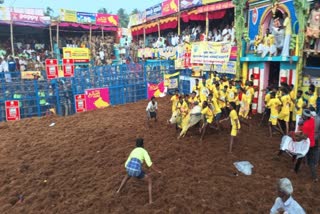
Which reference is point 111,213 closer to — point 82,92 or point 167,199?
point 167,199

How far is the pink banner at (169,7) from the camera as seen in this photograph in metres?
20.5

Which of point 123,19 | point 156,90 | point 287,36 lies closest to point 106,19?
point 156,90

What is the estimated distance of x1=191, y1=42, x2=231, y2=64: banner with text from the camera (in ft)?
47.5

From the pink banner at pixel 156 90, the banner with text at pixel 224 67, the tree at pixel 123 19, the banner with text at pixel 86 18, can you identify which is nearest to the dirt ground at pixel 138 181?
the banner with text at pixel 224 67

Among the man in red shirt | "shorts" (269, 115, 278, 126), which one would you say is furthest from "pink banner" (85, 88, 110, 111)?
the man in red shirt

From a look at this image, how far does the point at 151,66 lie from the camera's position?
1852cm

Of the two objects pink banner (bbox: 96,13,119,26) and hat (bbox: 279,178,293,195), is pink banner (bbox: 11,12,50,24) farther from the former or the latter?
hat (bbox: 279,178,293,195)

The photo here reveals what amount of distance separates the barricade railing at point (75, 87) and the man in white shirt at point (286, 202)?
43.8 feet

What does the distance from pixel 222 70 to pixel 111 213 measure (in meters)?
10.6

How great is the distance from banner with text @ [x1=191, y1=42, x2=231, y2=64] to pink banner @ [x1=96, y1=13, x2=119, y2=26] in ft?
47.7

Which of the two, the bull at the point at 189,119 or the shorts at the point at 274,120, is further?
the bull at the point at 189,119

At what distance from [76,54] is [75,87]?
7.93 meters

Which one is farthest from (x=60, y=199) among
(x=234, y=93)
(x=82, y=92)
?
(x=82, y=92)

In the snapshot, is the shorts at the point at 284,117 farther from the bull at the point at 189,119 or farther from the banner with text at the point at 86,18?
the banner with text at the point at 86,18
